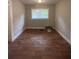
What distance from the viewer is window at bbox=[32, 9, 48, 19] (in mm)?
10164

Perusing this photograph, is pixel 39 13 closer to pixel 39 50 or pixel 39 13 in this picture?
pixel 39 13

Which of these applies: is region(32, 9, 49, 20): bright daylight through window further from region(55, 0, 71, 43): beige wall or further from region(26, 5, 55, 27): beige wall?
region(55, 0, 71, 43): beige wall

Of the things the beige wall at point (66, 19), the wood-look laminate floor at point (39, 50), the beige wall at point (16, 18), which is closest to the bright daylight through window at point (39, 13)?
the beige wall at point (16, 18)

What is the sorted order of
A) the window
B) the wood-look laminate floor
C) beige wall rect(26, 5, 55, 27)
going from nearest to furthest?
the wood-look laminate floor → beige wall rect(26, 5, 55, 27) → the window

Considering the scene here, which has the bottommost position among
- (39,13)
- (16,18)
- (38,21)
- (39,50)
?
(39,50)

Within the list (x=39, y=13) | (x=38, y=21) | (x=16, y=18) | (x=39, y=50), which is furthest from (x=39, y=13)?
(x=39, y=50)

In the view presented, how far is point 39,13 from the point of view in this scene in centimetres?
1016

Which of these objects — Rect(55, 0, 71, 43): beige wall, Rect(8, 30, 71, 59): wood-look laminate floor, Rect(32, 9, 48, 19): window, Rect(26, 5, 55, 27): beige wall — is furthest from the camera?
Rect(32, 9, 48, 19): window

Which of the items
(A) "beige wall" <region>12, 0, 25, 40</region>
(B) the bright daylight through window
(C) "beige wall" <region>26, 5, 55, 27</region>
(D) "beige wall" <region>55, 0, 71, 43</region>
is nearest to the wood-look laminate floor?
(D) "beige wall" <region>55, 0, 71, 43</region>

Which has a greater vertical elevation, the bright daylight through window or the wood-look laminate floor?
the bright daylight through window

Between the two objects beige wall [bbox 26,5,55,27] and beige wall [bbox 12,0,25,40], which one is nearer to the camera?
beige wall [bbox 12,0,25,40]

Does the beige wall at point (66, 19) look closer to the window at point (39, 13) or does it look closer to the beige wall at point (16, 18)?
→ the beige wall at point (16, 18)

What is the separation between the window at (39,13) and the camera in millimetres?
10164

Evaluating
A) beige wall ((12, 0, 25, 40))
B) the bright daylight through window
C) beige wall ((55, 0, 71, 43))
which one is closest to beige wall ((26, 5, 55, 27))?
the bright daylight through window
